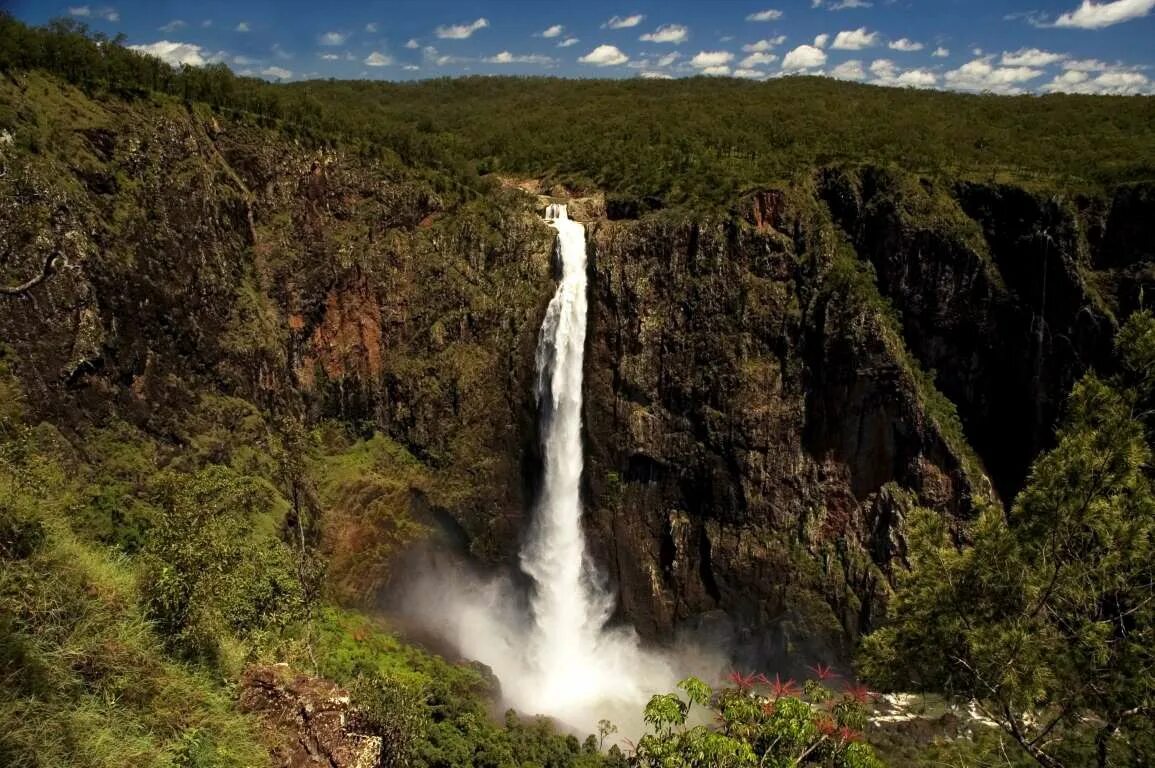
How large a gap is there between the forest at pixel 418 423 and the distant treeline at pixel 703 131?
28 centimetres

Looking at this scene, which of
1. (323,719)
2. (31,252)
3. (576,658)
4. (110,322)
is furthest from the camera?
(576,658)

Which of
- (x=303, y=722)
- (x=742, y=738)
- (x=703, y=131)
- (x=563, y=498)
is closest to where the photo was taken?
(x=303, y=722)

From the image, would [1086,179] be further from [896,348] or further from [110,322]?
[110,322]

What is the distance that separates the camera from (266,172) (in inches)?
1141

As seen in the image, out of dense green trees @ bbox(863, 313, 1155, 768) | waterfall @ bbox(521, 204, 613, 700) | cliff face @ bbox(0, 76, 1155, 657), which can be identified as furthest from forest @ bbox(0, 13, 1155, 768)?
waterfall @ bbox(521, 204, 613, 700)

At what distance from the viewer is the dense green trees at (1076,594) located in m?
7.89

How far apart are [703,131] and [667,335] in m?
16.3

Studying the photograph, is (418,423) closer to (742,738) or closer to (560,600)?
(560,600)

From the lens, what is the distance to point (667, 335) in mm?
29359

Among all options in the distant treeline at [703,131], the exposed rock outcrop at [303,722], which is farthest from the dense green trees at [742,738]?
the distant treeline at [703,131]

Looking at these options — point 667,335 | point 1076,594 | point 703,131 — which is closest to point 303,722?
point 1076,594

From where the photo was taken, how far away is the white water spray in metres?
27.1

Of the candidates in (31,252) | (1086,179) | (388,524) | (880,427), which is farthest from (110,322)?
(1086,179)

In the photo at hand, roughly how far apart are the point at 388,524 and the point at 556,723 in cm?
1025
